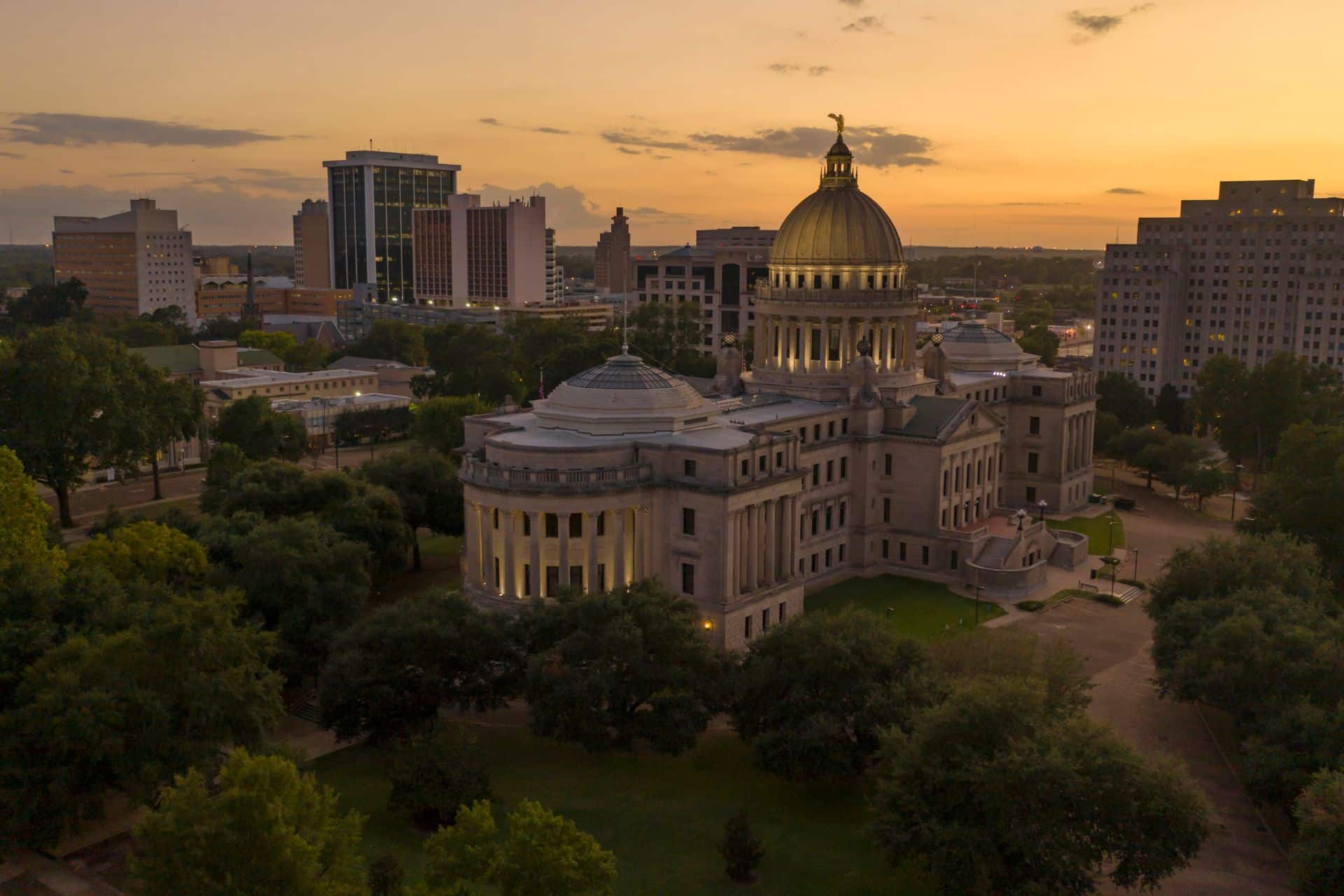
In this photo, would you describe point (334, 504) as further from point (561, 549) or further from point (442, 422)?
point (442, 422)

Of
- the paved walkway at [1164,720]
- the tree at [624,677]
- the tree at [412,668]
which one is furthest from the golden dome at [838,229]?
the tree at [412,668]

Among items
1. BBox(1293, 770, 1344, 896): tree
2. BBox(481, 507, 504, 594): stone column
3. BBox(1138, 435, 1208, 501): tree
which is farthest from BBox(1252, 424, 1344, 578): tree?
BBox(481, 507, 504, 594): stone column

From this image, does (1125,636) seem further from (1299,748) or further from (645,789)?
(645,789)


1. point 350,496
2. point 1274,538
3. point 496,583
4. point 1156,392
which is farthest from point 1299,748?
point 1156,392

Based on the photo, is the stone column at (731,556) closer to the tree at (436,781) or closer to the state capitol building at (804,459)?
the state capitol building at (804,459)

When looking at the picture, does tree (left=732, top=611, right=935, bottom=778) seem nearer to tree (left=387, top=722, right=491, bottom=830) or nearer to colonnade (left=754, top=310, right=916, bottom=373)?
tree (left=387, top=722, right=491, bottom=830)

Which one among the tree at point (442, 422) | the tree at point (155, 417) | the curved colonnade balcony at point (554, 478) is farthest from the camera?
the tree at point (442, 422)

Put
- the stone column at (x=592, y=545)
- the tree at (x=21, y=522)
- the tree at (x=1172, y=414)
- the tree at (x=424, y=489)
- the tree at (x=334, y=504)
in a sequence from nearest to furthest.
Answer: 1. the tree at (x=21, y=522)
2. the stone column at (x=592, y=545)
3. the tree at (x=334, y=504)
4. the tree at (x=424, y=489)
5. the tree at (x=1172, y=414)

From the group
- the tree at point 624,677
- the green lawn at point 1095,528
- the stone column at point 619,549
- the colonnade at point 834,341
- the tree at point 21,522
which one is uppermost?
the colonnade at point 834,341
